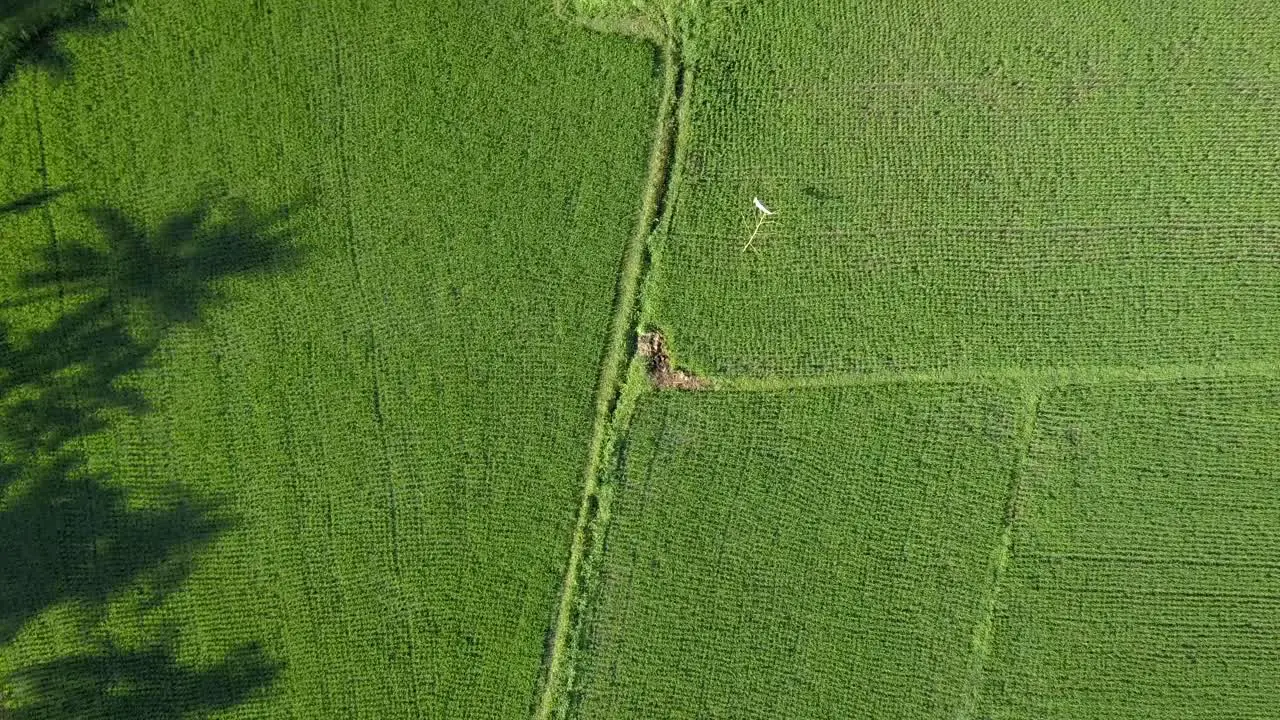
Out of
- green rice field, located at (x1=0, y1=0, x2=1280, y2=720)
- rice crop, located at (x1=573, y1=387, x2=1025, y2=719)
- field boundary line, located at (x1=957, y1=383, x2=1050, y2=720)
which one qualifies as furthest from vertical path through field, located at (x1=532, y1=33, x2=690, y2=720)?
field boundary line, located at (x1=957, y1=383, x2=1050, y2=720)

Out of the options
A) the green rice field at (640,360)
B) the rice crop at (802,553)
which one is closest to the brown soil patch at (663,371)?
the green rice field at (640,360)

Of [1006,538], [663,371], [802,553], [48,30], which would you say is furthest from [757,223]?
[48,30]

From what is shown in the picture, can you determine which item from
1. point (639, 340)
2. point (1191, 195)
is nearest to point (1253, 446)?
point (1191, 195)

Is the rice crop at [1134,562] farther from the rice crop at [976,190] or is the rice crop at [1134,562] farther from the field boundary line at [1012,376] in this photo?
the rice crop at [976,190]

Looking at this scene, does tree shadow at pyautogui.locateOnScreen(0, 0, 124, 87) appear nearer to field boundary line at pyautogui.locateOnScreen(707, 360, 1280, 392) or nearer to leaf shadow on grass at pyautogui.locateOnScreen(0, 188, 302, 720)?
leaf shadow on grass at pyautogui.locateOnScreen(0, 188, 302, 720)

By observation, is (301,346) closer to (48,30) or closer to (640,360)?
(640,360)

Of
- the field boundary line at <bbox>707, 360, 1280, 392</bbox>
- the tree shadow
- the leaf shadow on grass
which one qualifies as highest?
the tree shadow
